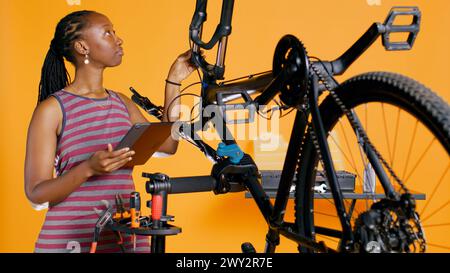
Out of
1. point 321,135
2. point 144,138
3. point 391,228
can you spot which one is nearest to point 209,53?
point 144,138

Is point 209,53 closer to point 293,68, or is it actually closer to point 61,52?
point 61,52

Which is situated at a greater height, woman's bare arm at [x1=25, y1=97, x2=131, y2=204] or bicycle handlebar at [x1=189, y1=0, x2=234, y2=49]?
bicycle handlebar at [x1=189, y1=0, x2=234, y2=49]

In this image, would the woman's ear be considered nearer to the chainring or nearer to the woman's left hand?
the woman's left hand

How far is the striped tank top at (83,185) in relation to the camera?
1.64 meters

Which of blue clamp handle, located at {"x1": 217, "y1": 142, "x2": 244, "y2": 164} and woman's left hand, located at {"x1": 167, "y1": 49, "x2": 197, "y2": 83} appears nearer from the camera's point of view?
blue clamp handle, located at {"x1": 217, "y1": 142, "x2": 244, "y2": 164}

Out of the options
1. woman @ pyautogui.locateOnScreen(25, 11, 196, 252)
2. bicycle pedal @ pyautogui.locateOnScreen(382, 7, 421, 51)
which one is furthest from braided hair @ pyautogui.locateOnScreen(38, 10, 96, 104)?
bicycle pedal @ pyautogui.locateOnScreen(382, 7, 421, 51)

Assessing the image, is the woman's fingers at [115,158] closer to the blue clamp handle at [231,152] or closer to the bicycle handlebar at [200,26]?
the blue clamp handle at [231,152]

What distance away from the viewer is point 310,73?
118 cm

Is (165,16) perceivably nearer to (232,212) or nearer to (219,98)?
(232,212)

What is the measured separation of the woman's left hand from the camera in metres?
1.78

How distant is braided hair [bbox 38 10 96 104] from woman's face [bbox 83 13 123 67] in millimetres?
22

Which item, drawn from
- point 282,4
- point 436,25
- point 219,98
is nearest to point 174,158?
point 282,4

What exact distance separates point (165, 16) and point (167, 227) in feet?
5.55

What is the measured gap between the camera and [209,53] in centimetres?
289
